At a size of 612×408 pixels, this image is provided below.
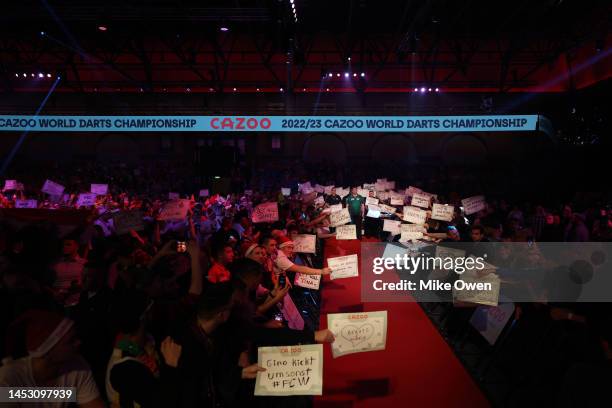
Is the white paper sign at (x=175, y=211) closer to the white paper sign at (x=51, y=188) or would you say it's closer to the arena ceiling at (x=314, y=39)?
the white paper sign at (x=51, y=188)

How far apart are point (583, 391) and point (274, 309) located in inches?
114

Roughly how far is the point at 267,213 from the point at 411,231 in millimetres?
3018

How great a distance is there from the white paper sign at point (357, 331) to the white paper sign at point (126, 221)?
14.9 feet

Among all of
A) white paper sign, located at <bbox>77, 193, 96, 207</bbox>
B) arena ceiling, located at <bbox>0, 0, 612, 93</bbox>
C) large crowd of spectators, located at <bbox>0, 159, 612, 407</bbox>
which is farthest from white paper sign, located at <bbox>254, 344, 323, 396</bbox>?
white paper sign, located at <bbox>77, 193, 96, 207</bbox>

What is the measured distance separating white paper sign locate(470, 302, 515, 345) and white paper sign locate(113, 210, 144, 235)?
5111 millimetres

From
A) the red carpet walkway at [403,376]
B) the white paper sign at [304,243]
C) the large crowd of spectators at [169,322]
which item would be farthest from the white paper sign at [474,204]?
the white paper sign at [304,243]

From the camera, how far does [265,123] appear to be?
448 inches

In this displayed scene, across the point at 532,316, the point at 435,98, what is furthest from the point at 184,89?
the point at 532,316

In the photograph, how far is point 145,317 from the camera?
A: 2793mm

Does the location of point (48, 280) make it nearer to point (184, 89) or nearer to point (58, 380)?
point (58, 380)

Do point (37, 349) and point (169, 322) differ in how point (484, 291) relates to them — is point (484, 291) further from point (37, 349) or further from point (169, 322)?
point (37, 349)

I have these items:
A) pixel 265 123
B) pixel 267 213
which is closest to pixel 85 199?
pixel 265 123

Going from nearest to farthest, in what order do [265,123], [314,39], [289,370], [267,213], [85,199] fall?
1. [289,370]
2. [267,213]
3. [85,199]
4. [265,123]
5. [314,39]

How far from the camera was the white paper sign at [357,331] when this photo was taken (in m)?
3.51
